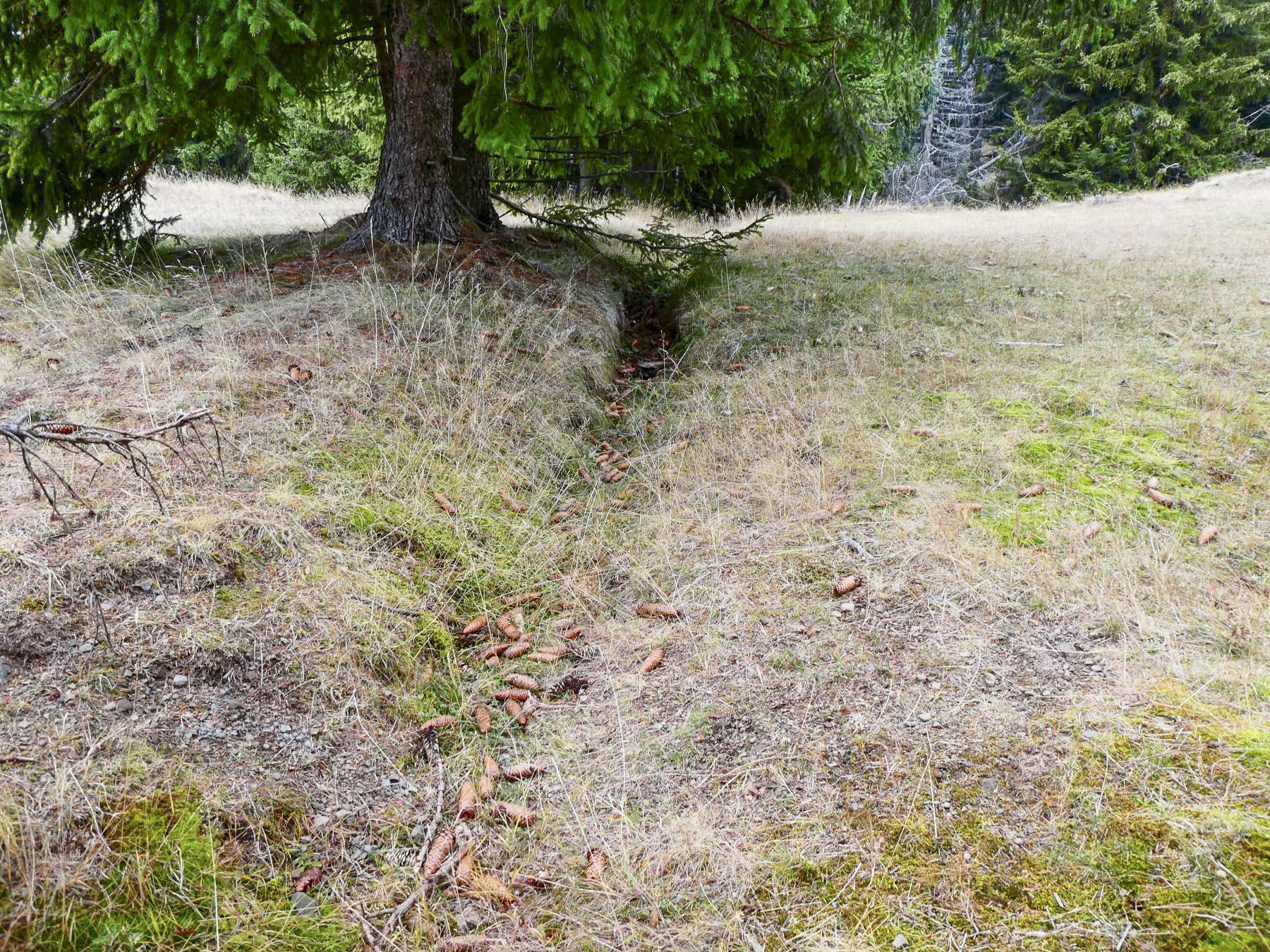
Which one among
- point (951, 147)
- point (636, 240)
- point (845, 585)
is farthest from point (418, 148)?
point (951, 147)

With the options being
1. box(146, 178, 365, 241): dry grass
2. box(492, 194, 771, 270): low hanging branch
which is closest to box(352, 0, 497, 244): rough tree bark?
box(492, 194, 771, 270): low hanging branch

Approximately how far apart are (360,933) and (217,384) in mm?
3027

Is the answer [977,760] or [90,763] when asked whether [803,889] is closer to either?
[977,760]

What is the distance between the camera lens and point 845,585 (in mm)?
2953

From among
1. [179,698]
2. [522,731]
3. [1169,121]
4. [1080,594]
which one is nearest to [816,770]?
[522,731]

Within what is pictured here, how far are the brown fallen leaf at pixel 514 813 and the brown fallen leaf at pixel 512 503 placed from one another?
1.75m

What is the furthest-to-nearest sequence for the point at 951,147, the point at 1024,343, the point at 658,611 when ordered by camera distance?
the point at 951,147, the point at 1024,343, the point at 658,611

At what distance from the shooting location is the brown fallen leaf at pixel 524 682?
2.80m

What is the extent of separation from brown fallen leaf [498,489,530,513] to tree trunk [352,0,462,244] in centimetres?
316

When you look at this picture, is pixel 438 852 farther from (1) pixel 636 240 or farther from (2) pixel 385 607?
(1) pixel 636 240

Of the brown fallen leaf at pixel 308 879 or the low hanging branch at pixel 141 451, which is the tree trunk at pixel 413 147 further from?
the brown fallen leaf at pixel 308 879

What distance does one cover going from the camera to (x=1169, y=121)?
2195cm

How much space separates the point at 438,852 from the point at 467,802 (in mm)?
185

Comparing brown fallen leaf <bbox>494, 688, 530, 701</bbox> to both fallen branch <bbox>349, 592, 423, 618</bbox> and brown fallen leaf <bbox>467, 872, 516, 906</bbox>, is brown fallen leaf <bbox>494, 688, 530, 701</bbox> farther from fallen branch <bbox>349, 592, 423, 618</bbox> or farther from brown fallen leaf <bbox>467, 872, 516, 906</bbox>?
brown fallen leaf <bbox>467, 872, 516, 906</bbox>
